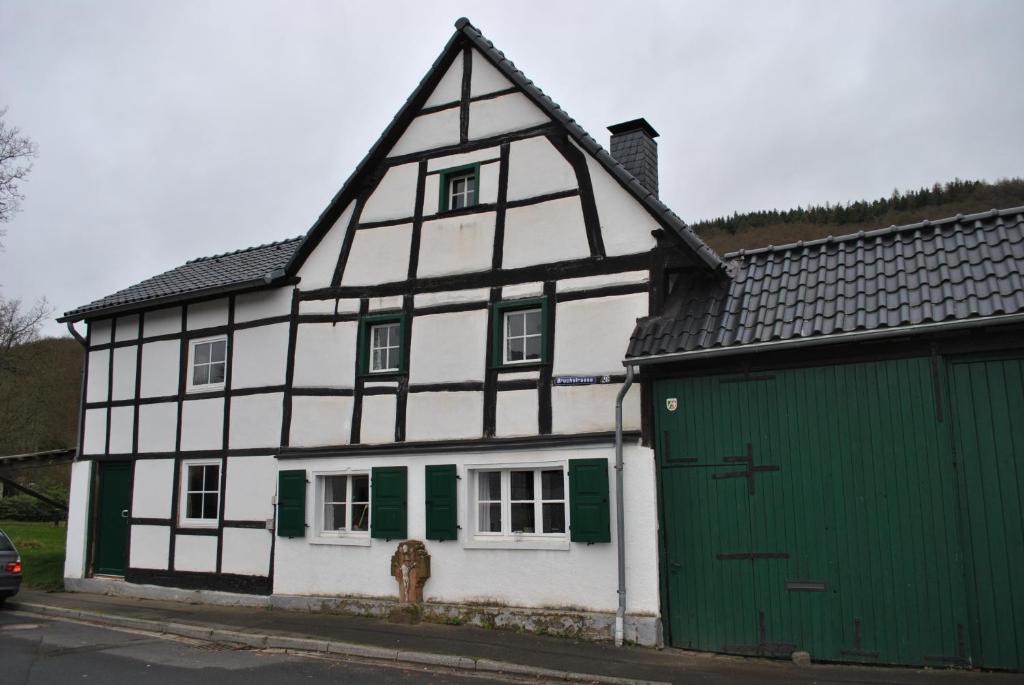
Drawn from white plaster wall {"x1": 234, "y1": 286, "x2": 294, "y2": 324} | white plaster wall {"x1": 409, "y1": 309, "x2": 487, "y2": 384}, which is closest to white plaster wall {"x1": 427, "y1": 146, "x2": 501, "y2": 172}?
white plaster wall {"x1": 409, "y1": 309, "x2": 487, "y2": 384}

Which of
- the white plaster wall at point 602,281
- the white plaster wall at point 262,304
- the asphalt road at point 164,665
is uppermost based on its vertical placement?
the white plaster wall at point 262,304

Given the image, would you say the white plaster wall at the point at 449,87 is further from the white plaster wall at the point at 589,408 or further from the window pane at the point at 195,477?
the window pane at the point at 195,477

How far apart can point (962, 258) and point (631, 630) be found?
17.7ft

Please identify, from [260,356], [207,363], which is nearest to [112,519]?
[207,363]

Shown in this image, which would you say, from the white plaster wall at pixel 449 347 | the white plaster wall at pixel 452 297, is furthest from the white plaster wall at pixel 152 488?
the white plaster wall at pixel 452 297

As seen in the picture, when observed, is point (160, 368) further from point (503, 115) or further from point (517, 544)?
point (517, 544)

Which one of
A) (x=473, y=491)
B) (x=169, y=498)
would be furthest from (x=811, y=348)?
(x=169, y=498)

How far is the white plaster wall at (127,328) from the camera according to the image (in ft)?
49.8

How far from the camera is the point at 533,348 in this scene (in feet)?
36.8

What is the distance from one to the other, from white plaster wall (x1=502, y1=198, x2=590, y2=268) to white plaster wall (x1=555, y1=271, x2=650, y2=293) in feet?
1.12

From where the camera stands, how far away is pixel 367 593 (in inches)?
459

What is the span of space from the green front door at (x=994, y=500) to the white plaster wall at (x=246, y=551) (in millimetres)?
9494

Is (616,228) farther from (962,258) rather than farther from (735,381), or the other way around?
(962,258)

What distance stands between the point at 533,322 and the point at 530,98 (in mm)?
3218
